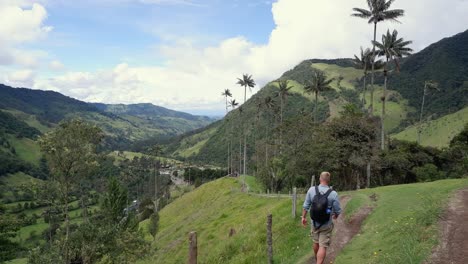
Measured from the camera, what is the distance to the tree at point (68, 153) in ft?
114

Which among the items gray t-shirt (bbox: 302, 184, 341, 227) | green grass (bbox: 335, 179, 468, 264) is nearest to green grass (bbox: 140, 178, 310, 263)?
green grass (bbox: 335, 179, 468, 264)

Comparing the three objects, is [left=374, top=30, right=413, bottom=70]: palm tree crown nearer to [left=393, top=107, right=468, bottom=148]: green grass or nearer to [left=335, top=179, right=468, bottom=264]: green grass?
[left=335, top=179, right=468, bottom=264]: green grass

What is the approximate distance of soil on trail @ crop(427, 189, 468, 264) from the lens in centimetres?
1255

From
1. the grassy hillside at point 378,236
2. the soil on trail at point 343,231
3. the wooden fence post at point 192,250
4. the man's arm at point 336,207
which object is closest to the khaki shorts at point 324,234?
the man's arm at point 336,207

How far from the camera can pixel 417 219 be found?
57.0 ft

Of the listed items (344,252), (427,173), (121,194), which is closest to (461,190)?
(344,252)

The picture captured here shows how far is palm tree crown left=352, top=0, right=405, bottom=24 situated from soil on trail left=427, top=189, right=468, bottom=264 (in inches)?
1610

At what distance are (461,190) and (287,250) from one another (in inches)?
477

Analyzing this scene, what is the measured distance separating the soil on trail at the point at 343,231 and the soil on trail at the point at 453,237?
448cm

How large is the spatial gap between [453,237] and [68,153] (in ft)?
105

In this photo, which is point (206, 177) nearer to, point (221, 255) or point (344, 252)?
point (221, 255)

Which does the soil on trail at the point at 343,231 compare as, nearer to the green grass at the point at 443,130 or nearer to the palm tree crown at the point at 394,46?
the palm tree crown at the point at 394,46

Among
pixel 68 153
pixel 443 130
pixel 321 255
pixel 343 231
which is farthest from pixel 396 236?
pixel 443 130

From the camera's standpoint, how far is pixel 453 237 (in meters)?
14.4
